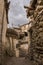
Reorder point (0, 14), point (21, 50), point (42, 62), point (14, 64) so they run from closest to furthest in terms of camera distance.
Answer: point (42, 62) < point (0, 14) < point (14, 64) < point (21, 50)

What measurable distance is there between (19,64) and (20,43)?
28.5 feet

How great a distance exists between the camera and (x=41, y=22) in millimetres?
4867

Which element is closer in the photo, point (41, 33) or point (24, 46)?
point (41, 33)

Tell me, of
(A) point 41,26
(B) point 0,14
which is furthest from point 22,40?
(A) point 41,26

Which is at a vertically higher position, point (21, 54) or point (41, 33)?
point (41, 33)

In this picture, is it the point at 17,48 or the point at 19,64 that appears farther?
A: the point at 17,48

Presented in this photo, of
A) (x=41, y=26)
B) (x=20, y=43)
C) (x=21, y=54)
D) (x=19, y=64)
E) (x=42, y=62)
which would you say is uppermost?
(x=41, y=26)

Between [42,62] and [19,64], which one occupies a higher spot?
[42,62]

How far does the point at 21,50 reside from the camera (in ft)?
53.7

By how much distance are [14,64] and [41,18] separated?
165 inches

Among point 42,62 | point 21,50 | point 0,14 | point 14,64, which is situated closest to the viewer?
point 42,62

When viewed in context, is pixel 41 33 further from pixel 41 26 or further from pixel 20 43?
pixel 20 43

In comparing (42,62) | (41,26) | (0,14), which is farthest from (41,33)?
(0,14)

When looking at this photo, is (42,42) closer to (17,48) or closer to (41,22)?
(41,22)
